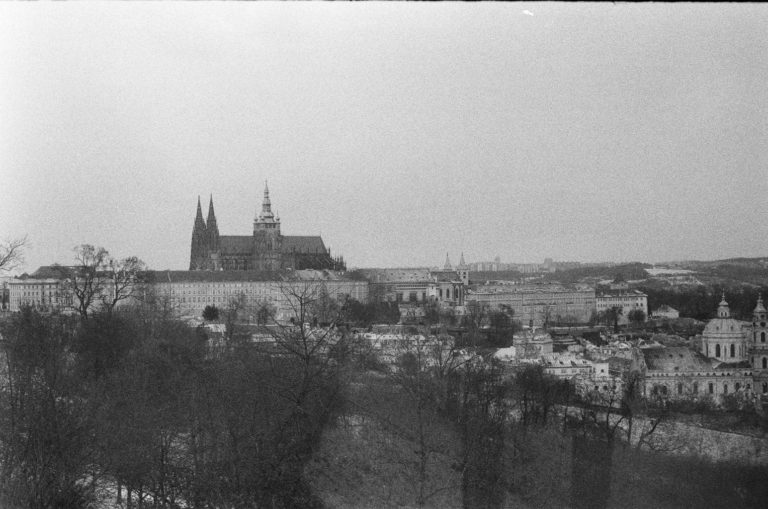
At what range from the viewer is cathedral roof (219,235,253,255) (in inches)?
815

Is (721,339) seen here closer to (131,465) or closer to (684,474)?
(684,474)

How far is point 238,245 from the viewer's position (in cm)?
2156

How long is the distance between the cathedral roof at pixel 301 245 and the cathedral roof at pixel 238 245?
2.97 ft

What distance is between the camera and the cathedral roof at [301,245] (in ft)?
58.4

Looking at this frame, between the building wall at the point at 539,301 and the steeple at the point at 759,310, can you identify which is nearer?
the steeple at the point at 759,310

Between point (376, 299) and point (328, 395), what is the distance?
1195 cm

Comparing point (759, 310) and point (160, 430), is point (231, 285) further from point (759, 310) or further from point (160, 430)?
point (160, 430)

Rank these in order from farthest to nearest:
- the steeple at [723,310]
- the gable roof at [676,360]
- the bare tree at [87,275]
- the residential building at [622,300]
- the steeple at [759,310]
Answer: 1. the residential building at [622,300]
2. the bare tree at [87,275]
3. the gable roof at [676,360]
4. the steeple at [723,310]
5. the steeple at [759,310]

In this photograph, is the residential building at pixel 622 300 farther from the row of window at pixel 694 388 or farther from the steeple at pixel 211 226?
the steeple at pixel 211 226

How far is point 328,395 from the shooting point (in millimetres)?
4477

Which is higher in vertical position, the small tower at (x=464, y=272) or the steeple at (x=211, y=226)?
the steeple at (x=211, y=226)

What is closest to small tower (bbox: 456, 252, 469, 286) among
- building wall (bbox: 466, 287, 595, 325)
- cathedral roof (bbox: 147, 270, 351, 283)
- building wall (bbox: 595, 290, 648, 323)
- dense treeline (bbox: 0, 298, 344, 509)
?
building wall (bbox: 466, 287, 595, 325)

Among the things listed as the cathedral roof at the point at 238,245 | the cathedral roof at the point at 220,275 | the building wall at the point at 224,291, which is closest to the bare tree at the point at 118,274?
the building wall at the point at 224,291

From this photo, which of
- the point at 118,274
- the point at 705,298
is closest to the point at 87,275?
the point at 118,274
